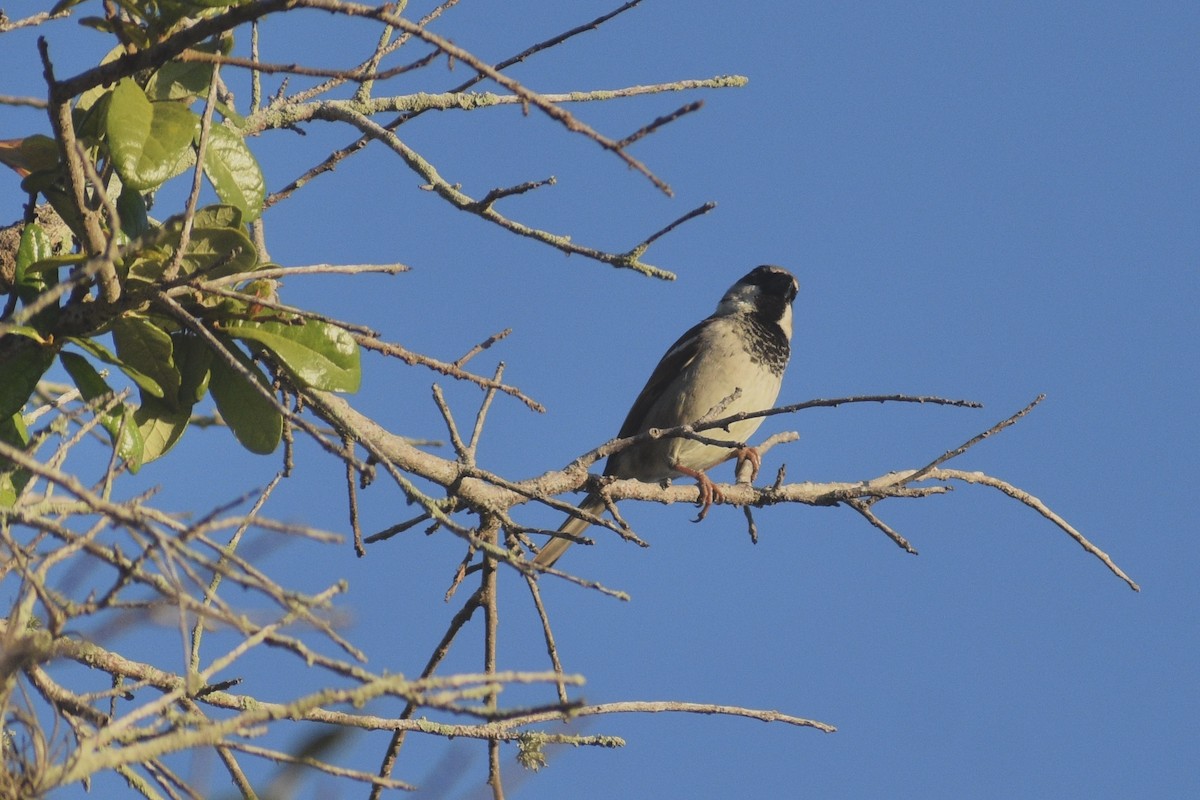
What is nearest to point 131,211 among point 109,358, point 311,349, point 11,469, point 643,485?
point 109,358

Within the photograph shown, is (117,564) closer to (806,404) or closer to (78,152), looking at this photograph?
(78,152)

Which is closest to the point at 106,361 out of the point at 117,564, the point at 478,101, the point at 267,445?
the point at 267,445

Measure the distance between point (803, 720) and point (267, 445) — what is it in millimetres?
1370


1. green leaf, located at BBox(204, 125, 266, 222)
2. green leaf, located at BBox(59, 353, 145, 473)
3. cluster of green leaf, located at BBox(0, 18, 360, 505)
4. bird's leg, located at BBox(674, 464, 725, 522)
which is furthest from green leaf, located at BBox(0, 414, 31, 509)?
bird's leg, located at BBox(674, 464, 725, 522)

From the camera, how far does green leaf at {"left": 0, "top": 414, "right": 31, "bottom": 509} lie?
2.48 metres

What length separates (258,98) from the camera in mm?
3428

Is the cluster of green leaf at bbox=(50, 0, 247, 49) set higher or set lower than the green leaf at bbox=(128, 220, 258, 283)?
higher

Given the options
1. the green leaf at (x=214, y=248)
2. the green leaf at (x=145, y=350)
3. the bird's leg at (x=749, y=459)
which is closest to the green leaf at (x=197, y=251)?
the green leaf at (x=214, y=248)

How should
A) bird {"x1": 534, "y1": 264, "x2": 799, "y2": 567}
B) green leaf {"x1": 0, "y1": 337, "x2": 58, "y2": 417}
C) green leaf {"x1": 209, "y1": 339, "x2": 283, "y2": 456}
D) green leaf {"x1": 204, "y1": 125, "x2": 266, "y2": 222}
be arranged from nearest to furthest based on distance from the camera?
green leaf {"x1": 0, "y1": 337, "x2": 58, "y2": 417} → green leaf {"x1": 204, "y1": 125, "x2": 266, "y2": 222} → green leaf {"x1": 209, "y1": 339, "x2": 283, "y2": 456} → bird {"x1": 534, "y1": 264, "x2": 799, "y2": 567}

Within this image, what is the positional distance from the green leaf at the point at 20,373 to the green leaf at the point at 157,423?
31 centimetres

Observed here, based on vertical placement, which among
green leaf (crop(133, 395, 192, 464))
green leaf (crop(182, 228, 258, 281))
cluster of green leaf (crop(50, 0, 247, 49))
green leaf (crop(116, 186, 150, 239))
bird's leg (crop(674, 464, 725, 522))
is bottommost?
green leaf (crop(133, 395, 192, 464))

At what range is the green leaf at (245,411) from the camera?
276cm

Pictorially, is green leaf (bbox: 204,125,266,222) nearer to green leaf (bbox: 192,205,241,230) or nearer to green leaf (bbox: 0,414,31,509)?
green leaf (bbox: 192,205,241,230)

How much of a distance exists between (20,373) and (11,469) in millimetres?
Result: 223
